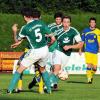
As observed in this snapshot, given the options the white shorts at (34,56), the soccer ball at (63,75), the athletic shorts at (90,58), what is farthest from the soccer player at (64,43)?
the athletic shorts at (90,58)

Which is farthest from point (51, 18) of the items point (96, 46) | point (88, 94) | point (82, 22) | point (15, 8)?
point (88, 94)

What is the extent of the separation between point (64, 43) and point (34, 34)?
10.2ft

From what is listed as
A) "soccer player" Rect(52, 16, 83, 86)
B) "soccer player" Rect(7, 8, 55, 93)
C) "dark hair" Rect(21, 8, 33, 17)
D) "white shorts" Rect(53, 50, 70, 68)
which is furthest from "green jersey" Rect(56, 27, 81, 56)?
"dark hair" Rect(21, 8, 33, 17)

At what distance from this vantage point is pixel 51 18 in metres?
37.2

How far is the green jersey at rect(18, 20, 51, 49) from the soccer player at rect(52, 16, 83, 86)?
7.26 feet

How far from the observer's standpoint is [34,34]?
14070mm

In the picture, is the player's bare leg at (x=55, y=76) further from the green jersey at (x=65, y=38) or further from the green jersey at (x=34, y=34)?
the green jersey at (x=34, y=34)

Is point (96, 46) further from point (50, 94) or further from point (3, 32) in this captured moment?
point (3, 32)

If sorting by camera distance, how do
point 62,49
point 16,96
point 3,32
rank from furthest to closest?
point 3,32, point 62,49, point 16,96

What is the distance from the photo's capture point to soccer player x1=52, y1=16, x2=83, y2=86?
16.6 meters

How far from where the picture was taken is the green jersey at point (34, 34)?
14.1 m

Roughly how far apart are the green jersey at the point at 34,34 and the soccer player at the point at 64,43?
221 centimetres

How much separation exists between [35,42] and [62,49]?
2.92 metres

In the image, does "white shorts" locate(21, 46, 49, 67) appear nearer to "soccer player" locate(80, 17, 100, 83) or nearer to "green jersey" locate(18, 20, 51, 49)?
"green jersey" locate(18, 20, 51, 49)
